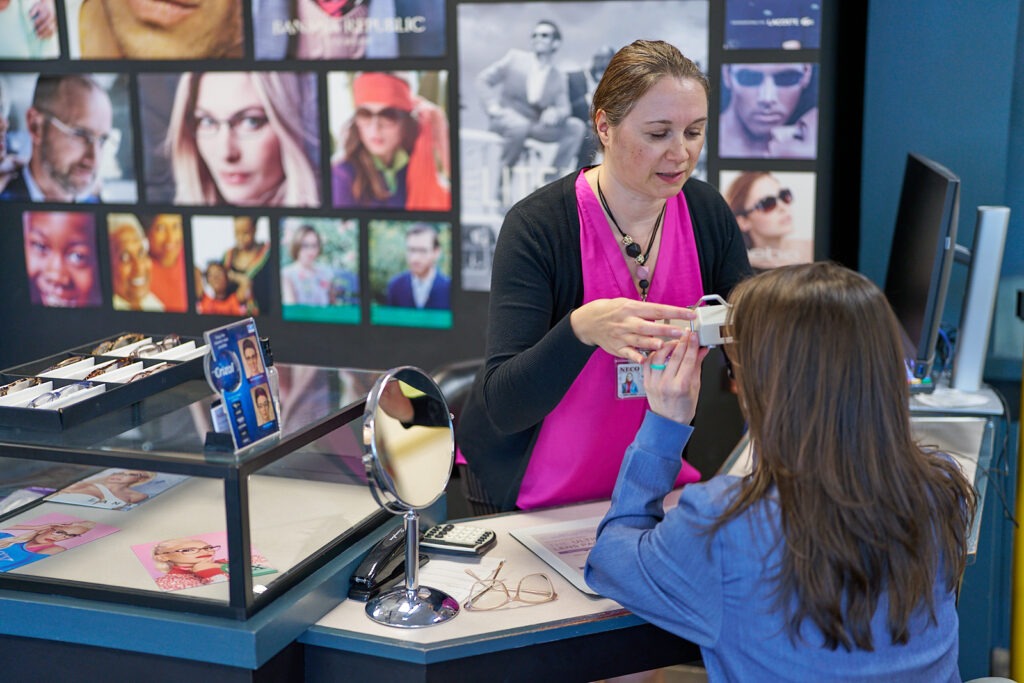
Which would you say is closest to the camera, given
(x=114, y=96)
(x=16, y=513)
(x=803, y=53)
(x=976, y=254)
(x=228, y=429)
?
(x=228, y=429)

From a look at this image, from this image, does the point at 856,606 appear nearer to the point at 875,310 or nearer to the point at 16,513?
the point at 875,310

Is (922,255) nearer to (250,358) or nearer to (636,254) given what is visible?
(636,254)

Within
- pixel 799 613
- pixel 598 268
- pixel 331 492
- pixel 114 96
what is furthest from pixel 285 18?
pixel 799 613

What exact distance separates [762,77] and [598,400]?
1610 millimetres

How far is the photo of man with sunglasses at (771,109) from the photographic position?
341cm

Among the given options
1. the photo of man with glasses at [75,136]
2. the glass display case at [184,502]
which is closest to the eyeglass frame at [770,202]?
the glass display case at [184,502]

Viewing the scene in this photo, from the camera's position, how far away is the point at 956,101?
3.37 metres

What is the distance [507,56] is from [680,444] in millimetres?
2202

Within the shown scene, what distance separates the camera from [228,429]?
1.66m

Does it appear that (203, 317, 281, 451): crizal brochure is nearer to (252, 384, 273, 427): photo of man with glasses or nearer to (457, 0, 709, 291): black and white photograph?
(252, 384, 273, 427): photo of man with glasses

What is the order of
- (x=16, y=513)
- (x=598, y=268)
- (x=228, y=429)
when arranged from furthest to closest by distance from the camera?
(x=598, y=268) → (x=16, y=513) → (x=228, y=429)

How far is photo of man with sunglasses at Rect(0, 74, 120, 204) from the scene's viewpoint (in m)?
4.11

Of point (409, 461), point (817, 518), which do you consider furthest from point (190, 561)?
point (817, 518)

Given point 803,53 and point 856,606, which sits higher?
point 803,53
